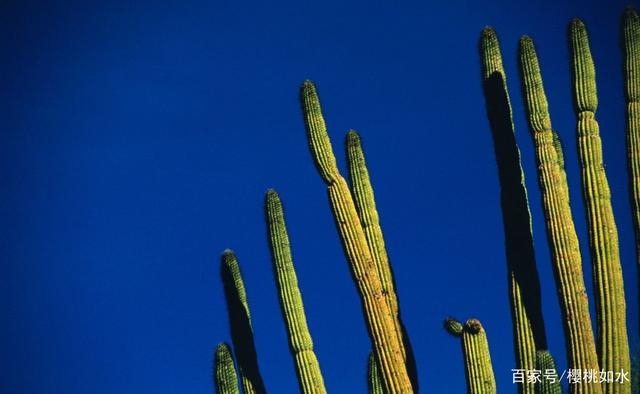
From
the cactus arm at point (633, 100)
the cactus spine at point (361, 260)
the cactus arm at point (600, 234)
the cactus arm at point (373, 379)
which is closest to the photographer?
the cactus arm at point (600, 234)

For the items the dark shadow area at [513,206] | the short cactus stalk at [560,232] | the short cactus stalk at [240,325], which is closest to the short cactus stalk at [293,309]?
the short cactus stalk at [240,325]

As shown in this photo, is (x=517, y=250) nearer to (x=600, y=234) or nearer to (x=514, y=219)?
(x=514, y=219)

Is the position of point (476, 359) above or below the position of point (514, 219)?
below

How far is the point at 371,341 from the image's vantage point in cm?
759

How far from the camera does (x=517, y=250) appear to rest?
7570mm

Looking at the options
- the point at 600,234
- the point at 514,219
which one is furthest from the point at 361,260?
the point at 600,234

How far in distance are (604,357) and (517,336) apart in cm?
83

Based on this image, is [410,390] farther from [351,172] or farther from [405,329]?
[351,172]

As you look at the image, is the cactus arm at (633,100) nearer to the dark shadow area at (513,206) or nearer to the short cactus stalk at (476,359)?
the dark shadow area at (513,206)

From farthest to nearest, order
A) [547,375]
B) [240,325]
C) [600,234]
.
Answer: [240,325] < [600,234] < [547,375]

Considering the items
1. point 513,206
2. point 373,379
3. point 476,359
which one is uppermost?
point 513,206

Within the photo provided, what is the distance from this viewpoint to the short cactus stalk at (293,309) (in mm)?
7992

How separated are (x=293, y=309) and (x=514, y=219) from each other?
238 centimetres

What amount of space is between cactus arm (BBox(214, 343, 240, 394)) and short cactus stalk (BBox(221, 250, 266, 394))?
2.02 feet
